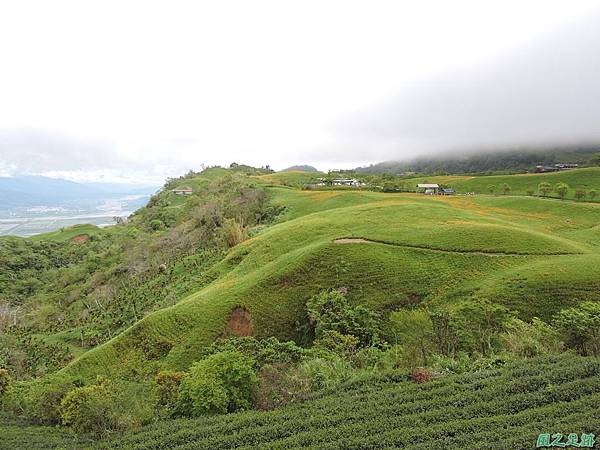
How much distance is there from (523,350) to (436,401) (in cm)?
562

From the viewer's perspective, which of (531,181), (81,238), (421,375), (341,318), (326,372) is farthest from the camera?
(81,238)

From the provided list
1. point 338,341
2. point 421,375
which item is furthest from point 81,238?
point 421,375

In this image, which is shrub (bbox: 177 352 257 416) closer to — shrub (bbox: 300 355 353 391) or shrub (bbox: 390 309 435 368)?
shrub (bbox: 300 355 353 391)

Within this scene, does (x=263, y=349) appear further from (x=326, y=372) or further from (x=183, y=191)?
(x=183, y=191)

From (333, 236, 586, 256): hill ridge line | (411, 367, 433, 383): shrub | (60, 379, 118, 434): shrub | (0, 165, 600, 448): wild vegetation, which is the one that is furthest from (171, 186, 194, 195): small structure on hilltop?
(411, 367, 433, 383): shrub

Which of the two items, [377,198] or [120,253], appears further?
[120,253]

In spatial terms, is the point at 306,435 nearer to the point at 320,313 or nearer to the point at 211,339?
the point at 320,313

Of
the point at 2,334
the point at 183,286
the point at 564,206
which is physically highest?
the point at 564,206

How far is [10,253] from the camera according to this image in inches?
2842

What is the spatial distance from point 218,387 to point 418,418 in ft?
24.1

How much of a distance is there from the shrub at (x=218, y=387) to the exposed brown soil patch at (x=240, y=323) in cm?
878

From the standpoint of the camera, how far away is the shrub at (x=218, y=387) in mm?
14594

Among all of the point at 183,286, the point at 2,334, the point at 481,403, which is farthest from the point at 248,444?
the point at 2,334

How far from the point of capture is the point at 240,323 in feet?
82.5
